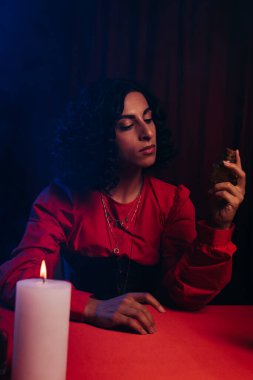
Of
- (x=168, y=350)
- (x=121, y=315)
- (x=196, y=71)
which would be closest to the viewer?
(x=168, y=350)

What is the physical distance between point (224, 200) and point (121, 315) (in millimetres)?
512

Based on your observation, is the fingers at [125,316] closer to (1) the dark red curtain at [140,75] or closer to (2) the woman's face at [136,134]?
(2) the woman's face at [136,134]

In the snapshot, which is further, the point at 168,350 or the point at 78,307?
the point at 78,307

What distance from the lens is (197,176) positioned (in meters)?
2.22

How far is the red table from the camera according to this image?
0.77 m

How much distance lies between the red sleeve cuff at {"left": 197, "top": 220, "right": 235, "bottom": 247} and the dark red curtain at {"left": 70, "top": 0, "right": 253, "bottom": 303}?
83 cm

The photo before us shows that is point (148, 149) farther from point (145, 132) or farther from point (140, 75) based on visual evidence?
point (140, 75)

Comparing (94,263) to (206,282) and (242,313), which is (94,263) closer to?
(206,282)

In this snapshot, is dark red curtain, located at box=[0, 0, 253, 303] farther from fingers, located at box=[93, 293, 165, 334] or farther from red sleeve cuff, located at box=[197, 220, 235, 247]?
fingers, located at box=[93, 293, 165, 334]

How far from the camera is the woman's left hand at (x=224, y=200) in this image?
133 cm

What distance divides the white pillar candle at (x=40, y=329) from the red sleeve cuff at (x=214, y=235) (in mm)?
774

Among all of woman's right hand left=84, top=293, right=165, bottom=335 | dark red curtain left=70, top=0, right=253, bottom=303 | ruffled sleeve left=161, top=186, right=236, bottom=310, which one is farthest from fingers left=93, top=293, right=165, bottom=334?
dark red curtain left=70, top=0, right=253, bottom=303

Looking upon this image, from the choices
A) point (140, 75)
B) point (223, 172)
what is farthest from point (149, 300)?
point (140, 75)

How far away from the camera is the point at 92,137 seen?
1706 millimetres
